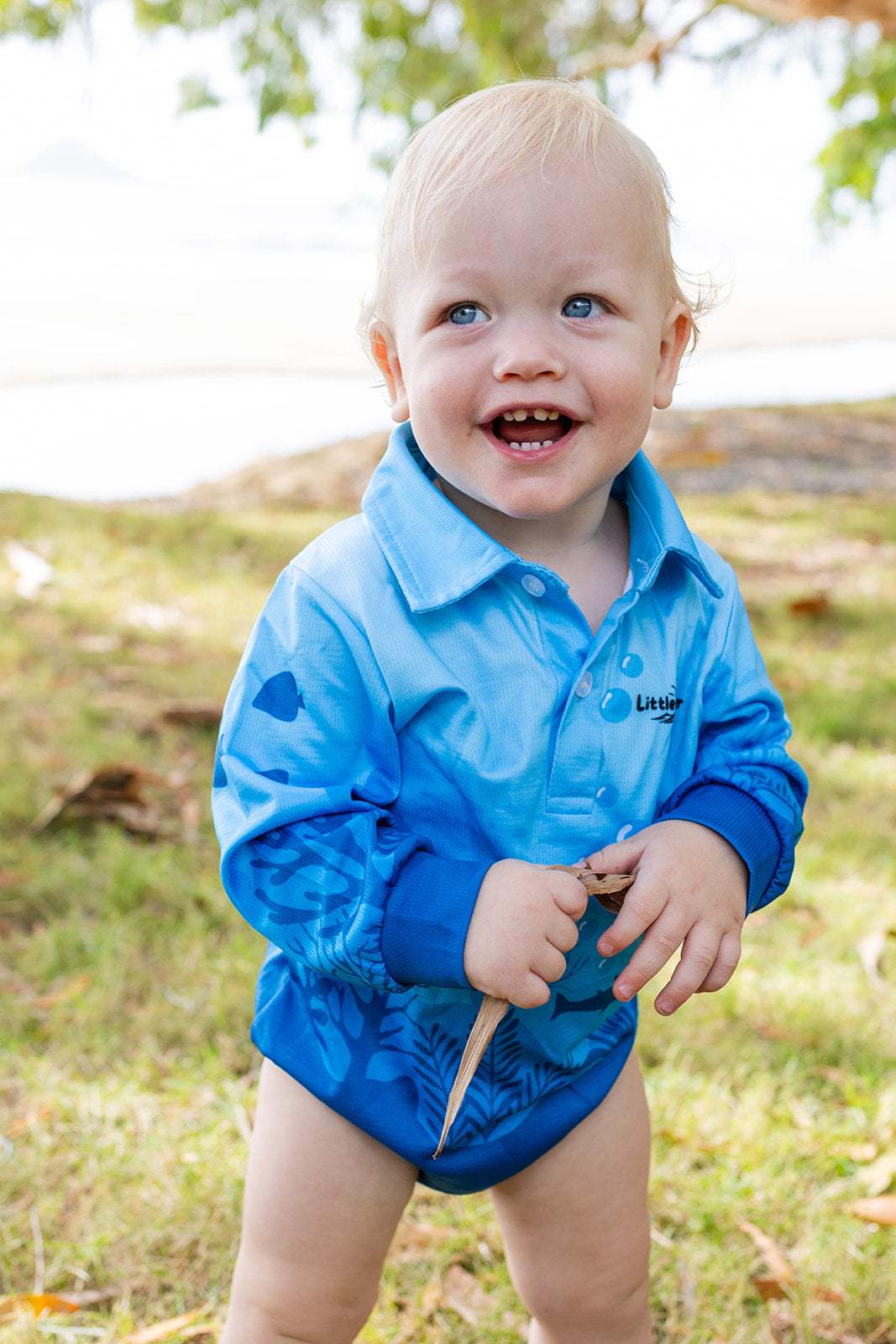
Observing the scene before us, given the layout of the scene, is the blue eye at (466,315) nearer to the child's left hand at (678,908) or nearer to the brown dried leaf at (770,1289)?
the child's left hand at (678,908)

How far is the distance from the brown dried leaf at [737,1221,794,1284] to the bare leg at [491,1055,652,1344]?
44 centimetres

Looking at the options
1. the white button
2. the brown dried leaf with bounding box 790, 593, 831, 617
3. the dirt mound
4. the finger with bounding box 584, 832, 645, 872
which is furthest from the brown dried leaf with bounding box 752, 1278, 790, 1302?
the dirt mound

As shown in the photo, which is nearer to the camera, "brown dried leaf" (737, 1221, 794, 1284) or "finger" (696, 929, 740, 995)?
"finger" (696, 929, 740, 995)

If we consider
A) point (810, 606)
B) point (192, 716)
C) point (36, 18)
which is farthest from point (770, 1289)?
point (36, 18)

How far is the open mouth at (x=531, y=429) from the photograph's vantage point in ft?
4.43

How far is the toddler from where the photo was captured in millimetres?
1283

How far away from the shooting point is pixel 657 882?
1.32 m

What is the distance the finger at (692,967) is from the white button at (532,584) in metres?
0.44

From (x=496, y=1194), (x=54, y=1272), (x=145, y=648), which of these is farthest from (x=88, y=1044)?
(x=145, y=648)

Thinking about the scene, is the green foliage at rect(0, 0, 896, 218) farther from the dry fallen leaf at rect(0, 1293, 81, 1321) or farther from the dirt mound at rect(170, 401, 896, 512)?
the dry fallen leaf at rect(0, 1293, 81, 1321)

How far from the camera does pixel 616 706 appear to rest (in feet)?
4.60

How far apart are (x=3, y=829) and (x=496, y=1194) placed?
6.85ft

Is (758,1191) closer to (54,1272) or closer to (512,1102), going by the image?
(512,1102)

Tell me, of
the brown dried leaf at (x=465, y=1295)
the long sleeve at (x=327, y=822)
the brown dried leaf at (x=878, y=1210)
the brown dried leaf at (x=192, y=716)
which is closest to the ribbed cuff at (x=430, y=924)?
the long sleeve at (x=327, y=822)
